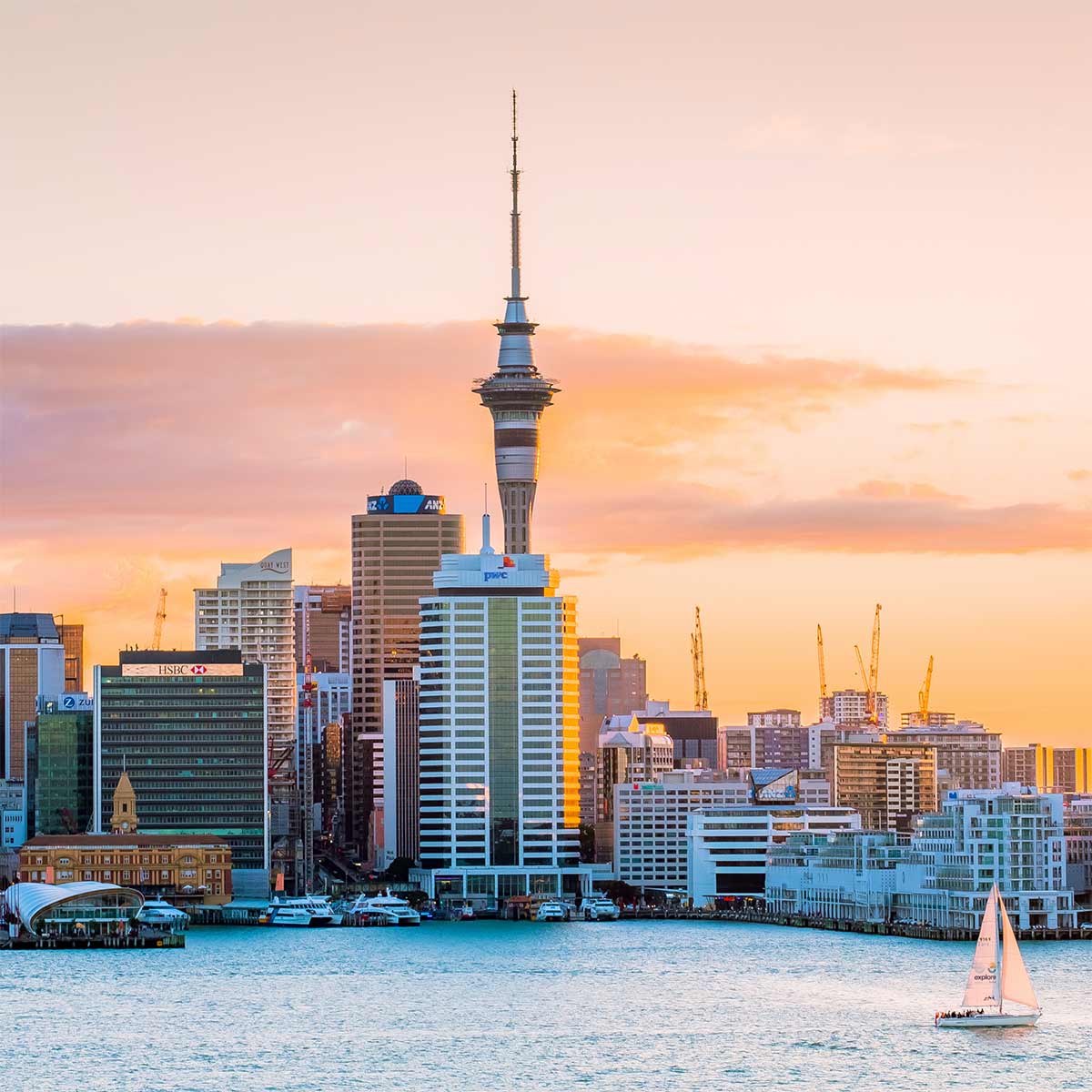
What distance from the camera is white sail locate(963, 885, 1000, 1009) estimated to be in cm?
13112

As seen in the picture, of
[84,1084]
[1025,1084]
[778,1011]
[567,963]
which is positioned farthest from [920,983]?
[84,1084]

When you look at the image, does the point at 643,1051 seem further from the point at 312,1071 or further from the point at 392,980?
the point at 392,980

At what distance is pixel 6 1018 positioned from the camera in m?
140

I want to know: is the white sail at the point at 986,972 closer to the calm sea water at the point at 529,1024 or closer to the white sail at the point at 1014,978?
the white sail at the point at 1014,978

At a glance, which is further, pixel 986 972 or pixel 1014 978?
pixel 1014 978

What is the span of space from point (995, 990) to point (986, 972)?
3.15ft

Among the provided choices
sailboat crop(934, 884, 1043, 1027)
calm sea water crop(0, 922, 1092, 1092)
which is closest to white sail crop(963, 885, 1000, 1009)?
sailboat crop(934, 884, 1043, 1027)

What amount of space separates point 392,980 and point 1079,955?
47.6 meters

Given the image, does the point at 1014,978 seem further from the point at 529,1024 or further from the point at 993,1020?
the point at 529,1024

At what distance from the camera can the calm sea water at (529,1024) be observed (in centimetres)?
11750

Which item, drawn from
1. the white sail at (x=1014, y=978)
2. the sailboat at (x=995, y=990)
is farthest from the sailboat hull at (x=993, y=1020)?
the white sail at (x=1014, y=978)

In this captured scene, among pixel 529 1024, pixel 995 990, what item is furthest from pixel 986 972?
pixel 529 1024

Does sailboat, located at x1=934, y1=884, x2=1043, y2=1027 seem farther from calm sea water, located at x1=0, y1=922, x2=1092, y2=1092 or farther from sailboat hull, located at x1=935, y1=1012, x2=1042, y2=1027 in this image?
calm sea water, located at x1=0, y1=922, x2=1092, y2=1092

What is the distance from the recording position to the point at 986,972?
133 m
